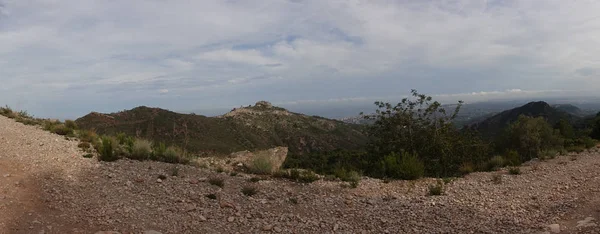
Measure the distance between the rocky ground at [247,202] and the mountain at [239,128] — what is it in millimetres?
40814

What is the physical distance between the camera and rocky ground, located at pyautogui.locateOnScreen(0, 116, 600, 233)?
7121 mm

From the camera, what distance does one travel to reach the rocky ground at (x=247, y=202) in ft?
23.4

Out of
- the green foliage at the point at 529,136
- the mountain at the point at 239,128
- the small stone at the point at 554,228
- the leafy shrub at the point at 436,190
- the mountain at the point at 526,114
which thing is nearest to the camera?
the small stone at the point at 554,228

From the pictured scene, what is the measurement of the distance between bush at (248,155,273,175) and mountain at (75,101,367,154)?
39103 millimetres

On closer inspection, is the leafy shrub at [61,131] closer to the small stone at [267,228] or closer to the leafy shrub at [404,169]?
the small stone at [267,228]

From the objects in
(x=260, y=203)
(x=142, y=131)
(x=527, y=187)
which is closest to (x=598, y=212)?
(x=527, y=187)

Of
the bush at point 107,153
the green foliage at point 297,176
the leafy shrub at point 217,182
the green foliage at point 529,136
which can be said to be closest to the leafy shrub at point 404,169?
the green foliage at point 297,176

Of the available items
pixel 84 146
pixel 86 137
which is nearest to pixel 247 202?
pixel 84 146

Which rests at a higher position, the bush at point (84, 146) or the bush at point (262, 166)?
the bush at point (84, 146)

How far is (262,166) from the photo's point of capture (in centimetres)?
1229

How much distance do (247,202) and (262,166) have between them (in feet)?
11.4

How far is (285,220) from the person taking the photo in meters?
7.97

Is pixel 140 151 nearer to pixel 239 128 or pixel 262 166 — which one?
pixel 262 166

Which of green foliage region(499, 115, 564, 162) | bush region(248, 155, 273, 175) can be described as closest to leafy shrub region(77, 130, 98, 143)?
bush region(248, 155, 273, 175)
